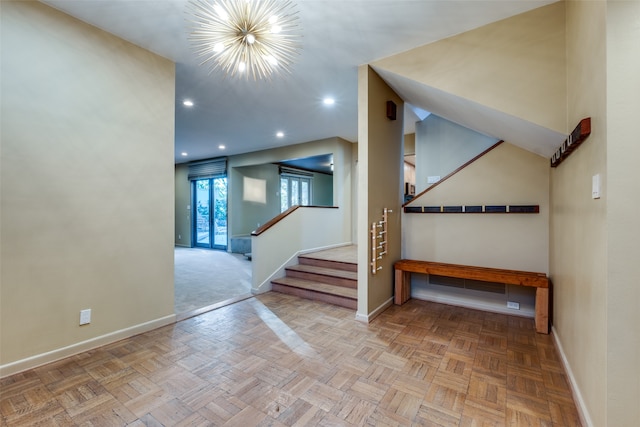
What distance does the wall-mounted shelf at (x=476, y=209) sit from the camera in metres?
3.11

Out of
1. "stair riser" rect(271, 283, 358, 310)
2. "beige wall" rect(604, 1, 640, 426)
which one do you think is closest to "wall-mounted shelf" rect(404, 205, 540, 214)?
"stair riser" rect(271, 283, 358, 310)

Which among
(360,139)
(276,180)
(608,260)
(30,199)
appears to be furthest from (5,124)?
(276,180)

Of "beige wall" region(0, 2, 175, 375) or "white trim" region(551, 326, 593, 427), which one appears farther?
"beige wall" region(0, 2, 175, 375)

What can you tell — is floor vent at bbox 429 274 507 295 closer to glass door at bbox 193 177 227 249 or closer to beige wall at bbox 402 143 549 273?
beige wall at bbox 402 143 549 273

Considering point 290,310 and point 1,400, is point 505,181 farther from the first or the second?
point 1,400

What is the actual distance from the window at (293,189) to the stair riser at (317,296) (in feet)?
16.3

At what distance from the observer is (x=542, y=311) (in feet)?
8.95

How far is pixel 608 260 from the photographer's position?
1.28 m

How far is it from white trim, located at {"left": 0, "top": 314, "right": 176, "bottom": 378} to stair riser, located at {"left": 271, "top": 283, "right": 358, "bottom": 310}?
5.04 feet

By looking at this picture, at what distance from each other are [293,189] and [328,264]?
5330 millimetres

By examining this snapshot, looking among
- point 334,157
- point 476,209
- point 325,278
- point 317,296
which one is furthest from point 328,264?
point 334,157

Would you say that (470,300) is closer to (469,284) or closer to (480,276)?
(469,284)

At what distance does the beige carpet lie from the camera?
12.2ft

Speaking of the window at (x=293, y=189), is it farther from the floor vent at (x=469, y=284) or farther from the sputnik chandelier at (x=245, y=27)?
the sputnik chandelier at (x=245, y=27)
